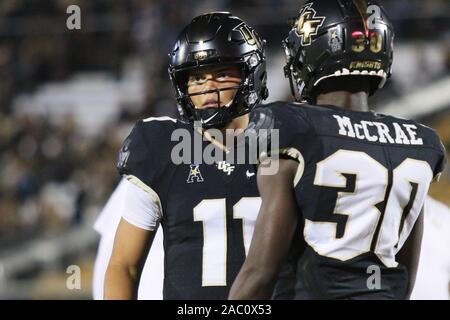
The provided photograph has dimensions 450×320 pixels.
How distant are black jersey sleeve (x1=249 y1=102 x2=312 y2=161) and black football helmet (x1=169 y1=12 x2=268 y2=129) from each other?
602mm

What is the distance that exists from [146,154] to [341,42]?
728mm

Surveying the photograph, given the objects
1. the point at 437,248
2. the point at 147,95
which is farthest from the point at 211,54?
the point at 147,95

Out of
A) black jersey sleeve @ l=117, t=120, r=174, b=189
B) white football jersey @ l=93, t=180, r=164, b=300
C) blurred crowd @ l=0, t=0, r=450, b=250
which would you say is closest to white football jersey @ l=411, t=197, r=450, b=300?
white football jersey @ l=93, t=180, r=164, b=300

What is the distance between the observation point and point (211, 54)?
3012 mm

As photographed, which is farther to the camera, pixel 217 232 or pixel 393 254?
pixel 217 232

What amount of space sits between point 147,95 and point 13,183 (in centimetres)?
140

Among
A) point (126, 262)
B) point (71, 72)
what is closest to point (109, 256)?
point (126, 262)

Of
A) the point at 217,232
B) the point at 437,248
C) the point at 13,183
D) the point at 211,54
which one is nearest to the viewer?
the point at 217,232

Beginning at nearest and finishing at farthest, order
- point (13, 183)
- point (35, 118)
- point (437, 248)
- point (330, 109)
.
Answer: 1. point (330, 109)
2. point (437, 248)
3. point (13, 183)
4. point (35, 118)

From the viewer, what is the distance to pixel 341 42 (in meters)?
2.47

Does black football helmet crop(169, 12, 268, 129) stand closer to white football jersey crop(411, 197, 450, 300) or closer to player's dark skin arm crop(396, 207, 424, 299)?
player's dark skin arm crop(396, 207, 424, 299)
